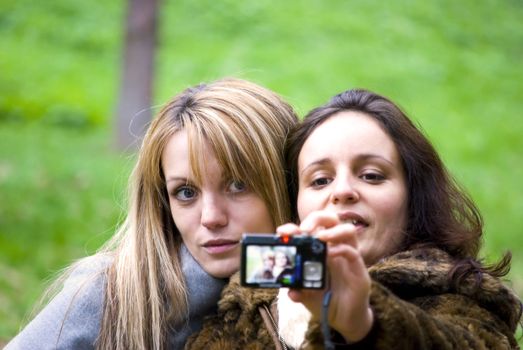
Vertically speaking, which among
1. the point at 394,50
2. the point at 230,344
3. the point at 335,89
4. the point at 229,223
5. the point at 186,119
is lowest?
the point at 230,344

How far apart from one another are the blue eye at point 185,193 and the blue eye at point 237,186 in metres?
0.14

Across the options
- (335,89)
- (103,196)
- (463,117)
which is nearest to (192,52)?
(335,89)

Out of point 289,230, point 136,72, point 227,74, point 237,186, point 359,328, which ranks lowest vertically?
point 359,328

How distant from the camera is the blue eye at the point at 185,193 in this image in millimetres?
3250

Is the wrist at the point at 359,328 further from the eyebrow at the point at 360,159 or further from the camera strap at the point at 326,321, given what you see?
the eyebrow at the point at 360,159

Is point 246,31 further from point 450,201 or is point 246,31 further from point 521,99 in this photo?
point 450,201

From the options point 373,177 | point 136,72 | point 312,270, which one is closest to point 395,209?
point 373,177

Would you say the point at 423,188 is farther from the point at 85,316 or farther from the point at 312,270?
the point at 85,316

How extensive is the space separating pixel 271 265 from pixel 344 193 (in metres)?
0.57

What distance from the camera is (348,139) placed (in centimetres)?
290

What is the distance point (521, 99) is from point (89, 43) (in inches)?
288

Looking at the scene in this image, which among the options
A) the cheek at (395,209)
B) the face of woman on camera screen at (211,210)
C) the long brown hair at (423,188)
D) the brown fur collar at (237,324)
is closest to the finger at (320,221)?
the cheek at (395,209)

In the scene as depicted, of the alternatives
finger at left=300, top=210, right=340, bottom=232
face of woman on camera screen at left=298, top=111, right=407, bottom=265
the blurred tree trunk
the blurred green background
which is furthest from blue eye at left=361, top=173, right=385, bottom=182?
A: the blurred tree trunk

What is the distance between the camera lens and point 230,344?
3.02m
